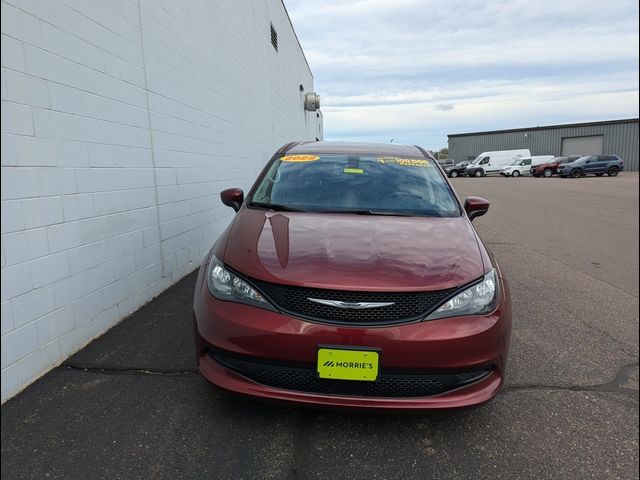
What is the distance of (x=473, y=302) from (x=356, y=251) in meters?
0.66

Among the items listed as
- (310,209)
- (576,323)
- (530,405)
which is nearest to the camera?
(530,405)

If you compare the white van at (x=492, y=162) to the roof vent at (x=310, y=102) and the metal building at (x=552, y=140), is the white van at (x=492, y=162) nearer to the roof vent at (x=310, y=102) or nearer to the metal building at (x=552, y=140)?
the metal building at (x=552, y=140)

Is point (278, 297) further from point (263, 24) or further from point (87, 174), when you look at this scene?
point (263, 24)

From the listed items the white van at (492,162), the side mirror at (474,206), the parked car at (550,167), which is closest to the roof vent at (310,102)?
the side mirror at (474,206)

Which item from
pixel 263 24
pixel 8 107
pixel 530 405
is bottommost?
pixel 530 405

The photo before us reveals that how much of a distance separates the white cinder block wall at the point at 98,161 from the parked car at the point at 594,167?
29.8m

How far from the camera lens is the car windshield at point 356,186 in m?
3.24

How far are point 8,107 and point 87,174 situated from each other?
811 mm

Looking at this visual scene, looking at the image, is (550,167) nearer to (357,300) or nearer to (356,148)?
(356,148)

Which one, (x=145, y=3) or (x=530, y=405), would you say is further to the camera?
(x=145, y=3)

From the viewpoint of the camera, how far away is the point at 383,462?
2.20m

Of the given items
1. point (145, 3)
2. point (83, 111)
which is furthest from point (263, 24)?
point (83, 111)

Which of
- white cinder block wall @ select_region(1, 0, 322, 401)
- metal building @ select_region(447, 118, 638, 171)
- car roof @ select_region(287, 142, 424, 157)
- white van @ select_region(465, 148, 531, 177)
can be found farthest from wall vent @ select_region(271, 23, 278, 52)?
metal building @ select_region(447, 118, 638, 171)

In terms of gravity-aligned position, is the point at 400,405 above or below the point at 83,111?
below
